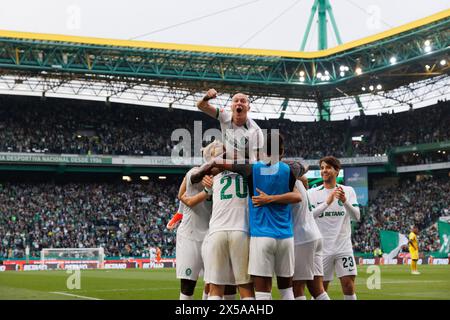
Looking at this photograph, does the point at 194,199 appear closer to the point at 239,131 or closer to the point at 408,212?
the point at 239,131

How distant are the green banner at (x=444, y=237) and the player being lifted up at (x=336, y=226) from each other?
3447 cm

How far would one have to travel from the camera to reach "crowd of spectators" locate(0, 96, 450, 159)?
49.7 m

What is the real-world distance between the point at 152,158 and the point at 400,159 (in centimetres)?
2050

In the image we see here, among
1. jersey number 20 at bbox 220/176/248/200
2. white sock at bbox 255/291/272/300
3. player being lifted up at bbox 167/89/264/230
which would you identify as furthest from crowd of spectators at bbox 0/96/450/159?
white sock at bbox 255/291/272/300

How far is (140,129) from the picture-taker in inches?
2124

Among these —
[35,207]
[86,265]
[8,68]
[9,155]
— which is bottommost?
[86,265]

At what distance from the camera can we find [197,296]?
1541 cm

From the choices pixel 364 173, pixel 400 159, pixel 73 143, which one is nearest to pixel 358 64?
pixel 364 173

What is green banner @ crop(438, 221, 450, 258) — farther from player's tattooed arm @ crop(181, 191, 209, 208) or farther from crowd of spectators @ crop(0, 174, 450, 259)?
player's tattooed arm @ crop(181, 191, 209, 208)

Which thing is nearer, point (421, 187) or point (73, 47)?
point (73, 47)

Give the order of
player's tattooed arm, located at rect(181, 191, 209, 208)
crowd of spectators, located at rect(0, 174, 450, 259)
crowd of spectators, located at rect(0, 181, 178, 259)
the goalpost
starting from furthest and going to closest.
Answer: crowd of spectators, located at rect(0, 174, 450, 259), crowd of spectators, located at rect(0, 181, 178, 259), the goalpost, player's tattooed arm, located at rect(181, 191, 209, 208)

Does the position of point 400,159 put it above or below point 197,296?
above

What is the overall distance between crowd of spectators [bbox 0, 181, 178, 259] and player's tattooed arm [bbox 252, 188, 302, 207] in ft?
121

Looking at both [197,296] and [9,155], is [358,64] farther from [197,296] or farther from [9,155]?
[197,296]
